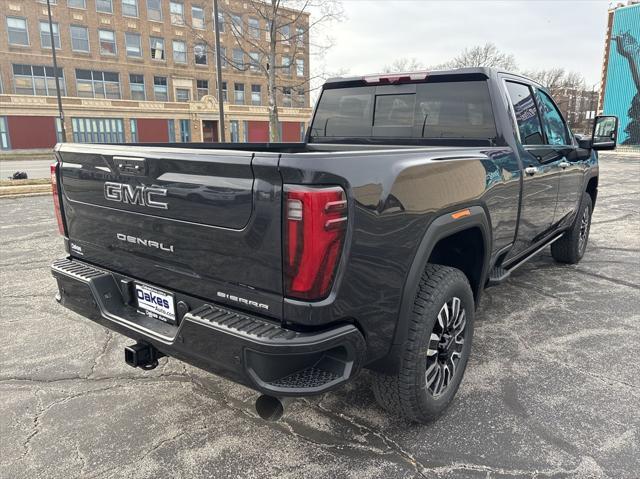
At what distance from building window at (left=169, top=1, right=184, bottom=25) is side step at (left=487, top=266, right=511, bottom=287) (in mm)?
42384

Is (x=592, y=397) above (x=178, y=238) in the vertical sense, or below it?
below

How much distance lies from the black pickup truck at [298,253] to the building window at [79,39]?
39.9 meters

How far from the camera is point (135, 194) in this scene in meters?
2.29

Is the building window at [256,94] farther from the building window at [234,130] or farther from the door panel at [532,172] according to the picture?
the door panel at [532,172]

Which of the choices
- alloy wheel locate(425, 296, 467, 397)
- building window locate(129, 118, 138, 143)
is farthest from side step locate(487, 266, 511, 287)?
building window locate(129, 118, 138, 143)

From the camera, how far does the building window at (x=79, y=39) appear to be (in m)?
35.8

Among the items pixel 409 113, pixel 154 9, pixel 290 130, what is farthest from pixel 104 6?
pixel 409 113

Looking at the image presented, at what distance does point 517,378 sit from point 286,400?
1.81m

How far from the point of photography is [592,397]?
291 centimetres

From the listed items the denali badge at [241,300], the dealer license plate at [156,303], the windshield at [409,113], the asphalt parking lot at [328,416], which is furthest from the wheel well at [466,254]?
the dealer license plate at [156,303]

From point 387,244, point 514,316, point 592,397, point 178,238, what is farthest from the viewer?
point 514,316

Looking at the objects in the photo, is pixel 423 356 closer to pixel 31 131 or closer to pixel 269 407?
pixel 269 407

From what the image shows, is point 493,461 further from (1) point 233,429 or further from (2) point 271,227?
(2) point 271,227

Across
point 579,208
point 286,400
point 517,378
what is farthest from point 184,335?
point 579,208
